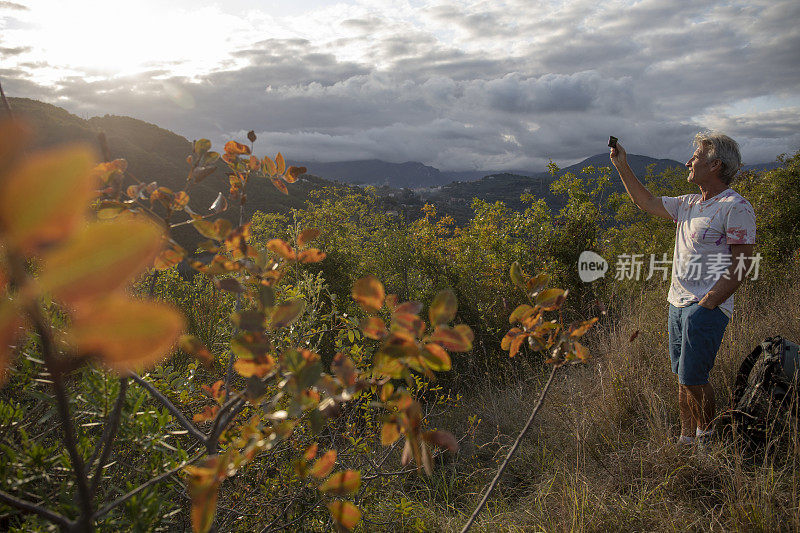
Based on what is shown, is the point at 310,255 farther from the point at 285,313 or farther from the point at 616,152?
the point at 616,152

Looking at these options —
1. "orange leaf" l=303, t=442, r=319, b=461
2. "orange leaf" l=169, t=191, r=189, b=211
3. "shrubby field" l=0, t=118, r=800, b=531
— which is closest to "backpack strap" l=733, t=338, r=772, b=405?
"shrubby field" l=0, t=118, r=800, b=531

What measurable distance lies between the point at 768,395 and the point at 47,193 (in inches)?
126

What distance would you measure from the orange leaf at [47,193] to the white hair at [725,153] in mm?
2998

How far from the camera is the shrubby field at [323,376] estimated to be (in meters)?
0.31

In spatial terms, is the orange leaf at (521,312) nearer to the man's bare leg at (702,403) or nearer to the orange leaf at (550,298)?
the orange leaf at (550,298)

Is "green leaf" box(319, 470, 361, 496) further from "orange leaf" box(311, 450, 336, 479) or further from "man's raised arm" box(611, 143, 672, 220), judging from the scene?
"man's raised arm" box(611, 143, 672, 220)

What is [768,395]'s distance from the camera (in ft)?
8.05

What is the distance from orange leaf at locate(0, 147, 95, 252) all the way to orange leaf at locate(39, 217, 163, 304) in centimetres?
1

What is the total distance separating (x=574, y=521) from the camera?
1.84m

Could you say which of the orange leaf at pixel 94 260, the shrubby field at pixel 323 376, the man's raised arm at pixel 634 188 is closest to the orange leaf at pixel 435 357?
the shrubby field at pixel 323 376

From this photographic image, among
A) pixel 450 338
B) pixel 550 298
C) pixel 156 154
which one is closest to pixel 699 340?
pixel 550 298

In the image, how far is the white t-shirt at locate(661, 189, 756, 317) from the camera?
2359 millimetres

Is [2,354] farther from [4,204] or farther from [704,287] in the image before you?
[704,287]

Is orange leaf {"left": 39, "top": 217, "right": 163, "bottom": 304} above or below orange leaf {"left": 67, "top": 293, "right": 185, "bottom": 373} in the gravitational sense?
above
